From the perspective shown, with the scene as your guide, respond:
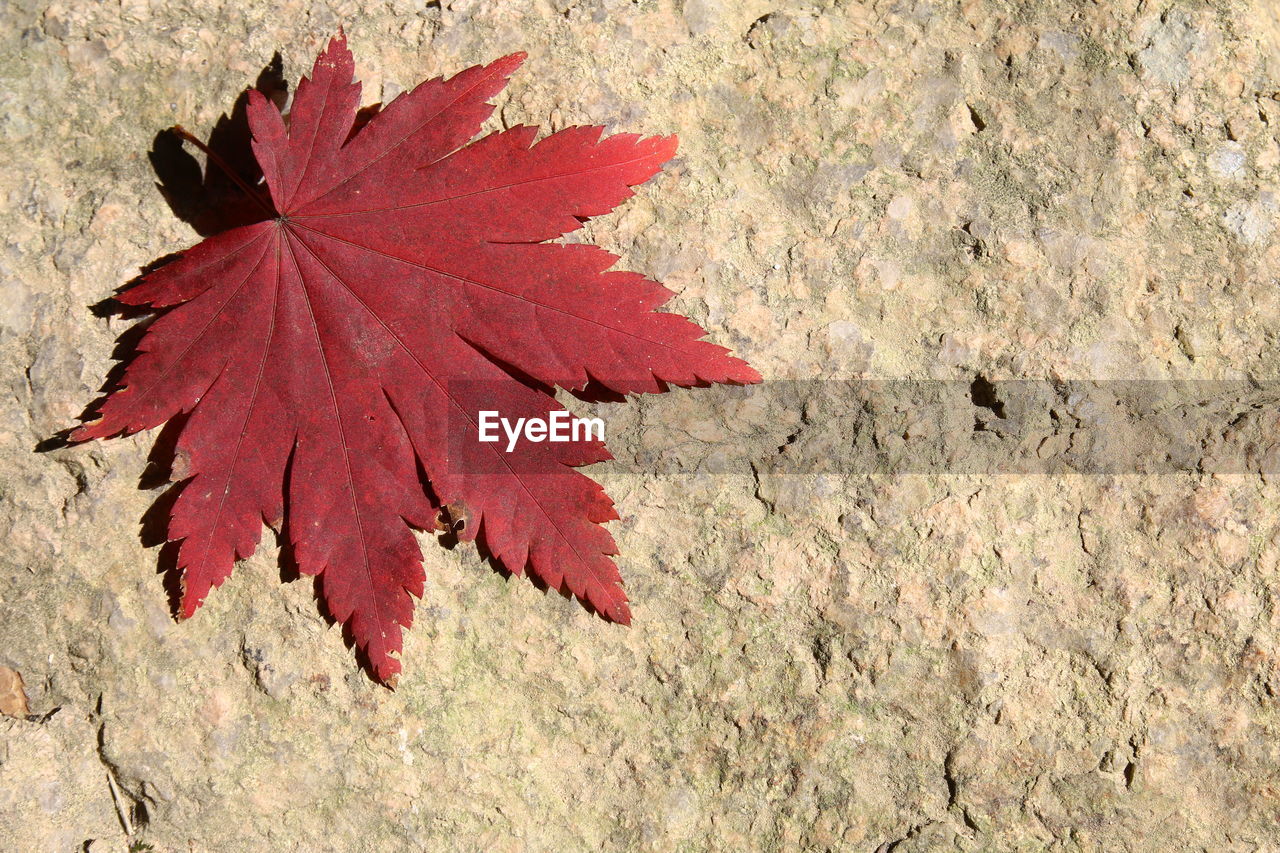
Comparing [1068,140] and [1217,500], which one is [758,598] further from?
[1068,140]

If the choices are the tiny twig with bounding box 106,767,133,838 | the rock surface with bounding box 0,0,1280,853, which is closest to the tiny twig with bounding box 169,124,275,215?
the rock surface with bounding box 0,0,1280,853

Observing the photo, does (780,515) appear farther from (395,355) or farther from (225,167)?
(225,167)

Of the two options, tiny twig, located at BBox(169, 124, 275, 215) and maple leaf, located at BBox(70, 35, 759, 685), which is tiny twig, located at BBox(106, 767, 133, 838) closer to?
maple leaf, located at BBox(70, 35, 759, 685)

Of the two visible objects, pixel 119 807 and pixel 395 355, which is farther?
pixel 119 807

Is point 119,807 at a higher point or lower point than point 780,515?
lower

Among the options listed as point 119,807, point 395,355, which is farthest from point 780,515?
point 119,807

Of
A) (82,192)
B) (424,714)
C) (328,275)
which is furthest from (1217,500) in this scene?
(82,192)
